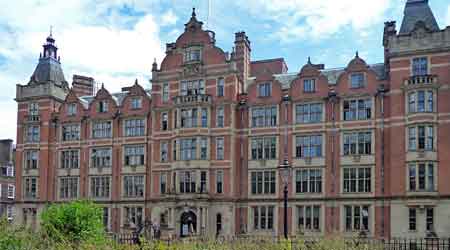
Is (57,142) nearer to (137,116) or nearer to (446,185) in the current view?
(137,116)

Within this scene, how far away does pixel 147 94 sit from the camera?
189 ft

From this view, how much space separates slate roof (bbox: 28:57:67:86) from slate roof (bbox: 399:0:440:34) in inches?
1403

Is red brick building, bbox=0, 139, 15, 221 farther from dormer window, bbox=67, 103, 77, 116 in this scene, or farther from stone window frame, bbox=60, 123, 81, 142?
dormer window, bbox=67, 103, 77, 116

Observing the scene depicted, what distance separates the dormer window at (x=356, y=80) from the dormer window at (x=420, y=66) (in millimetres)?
4217

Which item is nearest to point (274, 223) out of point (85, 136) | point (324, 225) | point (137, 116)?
point (324, 225)

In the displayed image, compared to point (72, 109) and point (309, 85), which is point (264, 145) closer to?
point (309, 85)

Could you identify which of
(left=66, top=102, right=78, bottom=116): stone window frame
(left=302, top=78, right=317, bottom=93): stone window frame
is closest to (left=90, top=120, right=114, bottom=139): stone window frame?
(left=66, top=102, right=78, bottom=116): stone window frame

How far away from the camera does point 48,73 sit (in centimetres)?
6247

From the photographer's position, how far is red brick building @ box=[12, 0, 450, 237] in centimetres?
4509

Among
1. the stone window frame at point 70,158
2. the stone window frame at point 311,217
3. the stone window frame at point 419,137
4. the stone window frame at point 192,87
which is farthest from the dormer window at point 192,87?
the stone window frame at point 419,137

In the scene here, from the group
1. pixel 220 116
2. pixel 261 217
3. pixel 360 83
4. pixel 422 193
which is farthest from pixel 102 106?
pixel 422 193

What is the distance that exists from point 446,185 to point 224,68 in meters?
20.7

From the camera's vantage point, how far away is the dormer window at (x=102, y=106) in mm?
58875

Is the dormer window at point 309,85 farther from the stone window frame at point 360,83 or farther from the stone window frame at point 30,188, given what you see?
the stone window frame at point 30,188
